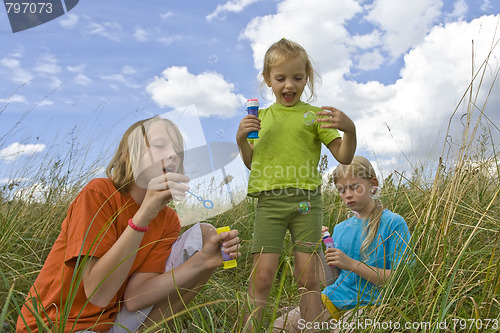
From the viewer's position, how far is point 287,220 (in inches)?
94.9

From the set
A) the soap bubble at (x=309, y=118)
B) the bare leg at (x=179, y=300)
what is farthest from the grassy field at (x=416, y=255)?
the soap bubble at (x=309, y=118)

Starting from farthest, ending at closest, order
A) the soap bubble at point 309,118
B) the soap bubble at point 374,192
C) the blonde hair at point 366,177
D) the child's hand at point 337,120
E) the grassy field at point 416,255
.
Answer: the soap bubble at point 374,192
the blonde hair at point 366,177
the soap bubble at point 309,118
the child's hand at point 337,120
the grassy field at point 416,255

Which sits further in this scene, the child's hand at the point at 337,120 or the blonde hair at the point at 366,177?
the blonde hair at the point at 366,177

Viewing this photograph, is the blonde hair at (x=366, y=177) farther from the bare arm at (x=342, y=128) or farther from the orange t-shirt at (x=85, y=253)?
the orange t-shirt at (x=85, y=253)

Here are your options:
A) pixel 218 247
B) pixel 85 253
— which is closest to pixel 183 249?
pixel 218 247

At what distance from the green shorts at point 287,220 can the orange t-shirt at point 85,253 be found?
0.60 meters

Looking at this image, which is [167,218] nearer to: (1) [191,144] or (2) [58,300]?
(1) [191,144]

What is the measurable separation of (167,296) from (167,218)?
16.3 inches

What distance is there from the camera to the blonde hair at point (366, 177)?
258 cm

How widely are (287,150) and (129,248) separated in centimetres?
107

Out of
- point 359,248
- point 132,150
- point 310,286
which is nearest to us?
point 132,150

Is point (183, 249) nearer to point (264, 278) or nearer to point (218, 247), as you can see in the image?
point (218, 247)

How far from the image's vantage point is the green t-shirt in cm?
243

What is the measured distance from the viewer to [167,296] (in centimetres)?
217
